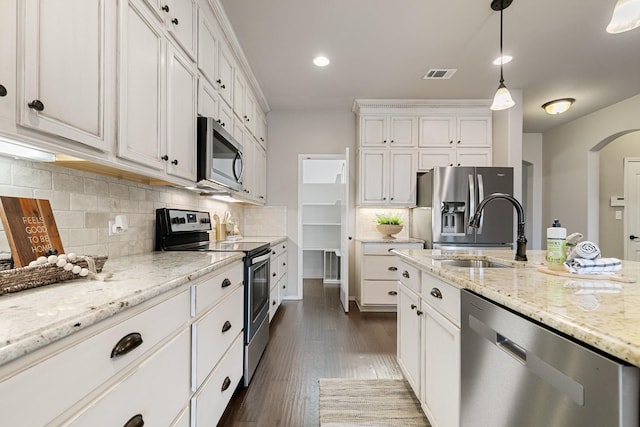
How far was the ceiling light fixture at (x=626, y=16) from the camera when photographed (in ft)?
4.40

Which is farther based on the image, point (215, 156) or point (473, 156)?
point (473, 156)

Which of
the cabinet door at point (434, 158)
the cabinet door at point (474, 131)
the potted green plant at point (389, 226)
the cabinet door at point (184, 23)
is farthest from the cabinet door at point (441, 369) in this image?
the cabinet door at point (474, 131)

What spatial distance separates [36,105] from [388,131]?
11.9 feet

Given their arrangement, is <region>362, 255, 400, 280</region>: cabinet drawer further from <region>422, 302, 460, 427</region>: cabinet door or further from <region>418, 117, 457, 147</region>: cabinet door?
<region>422, 302, 460, 427</region>: cabinet door

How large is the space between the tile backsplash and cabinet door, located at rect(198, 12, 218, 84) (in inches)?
34.2

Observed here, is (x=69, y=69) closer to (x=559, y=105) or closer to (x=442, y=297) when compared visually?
(x=442, y=297)

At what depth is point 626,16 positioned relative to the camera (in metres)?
1.38

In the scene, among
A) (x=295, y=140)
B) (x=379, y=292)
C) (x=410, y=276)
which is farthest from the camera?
(x=295, y=140)

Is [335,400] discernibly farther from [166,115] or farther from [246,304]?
[166,115]

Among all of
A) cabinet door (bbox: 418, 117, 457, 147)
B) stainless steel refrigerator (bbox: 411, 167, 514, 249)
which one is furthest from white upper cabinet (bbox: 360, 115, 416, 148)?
stainless steel refrigerator (bbox: 411, 167, 514, 249)

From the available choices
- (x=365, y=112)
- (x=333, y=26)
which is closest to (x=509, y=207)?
(x=365, y=112)

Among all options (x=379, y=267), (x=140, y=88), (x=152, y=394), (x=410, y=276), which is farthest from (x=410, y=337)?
(x=140, y=88)

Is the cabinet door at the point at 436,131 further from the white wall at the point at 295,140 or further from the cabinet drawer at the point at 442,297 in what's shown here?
the cabinet drawer at the point at 442,297

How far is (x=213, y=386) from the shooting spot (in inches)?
56.2
